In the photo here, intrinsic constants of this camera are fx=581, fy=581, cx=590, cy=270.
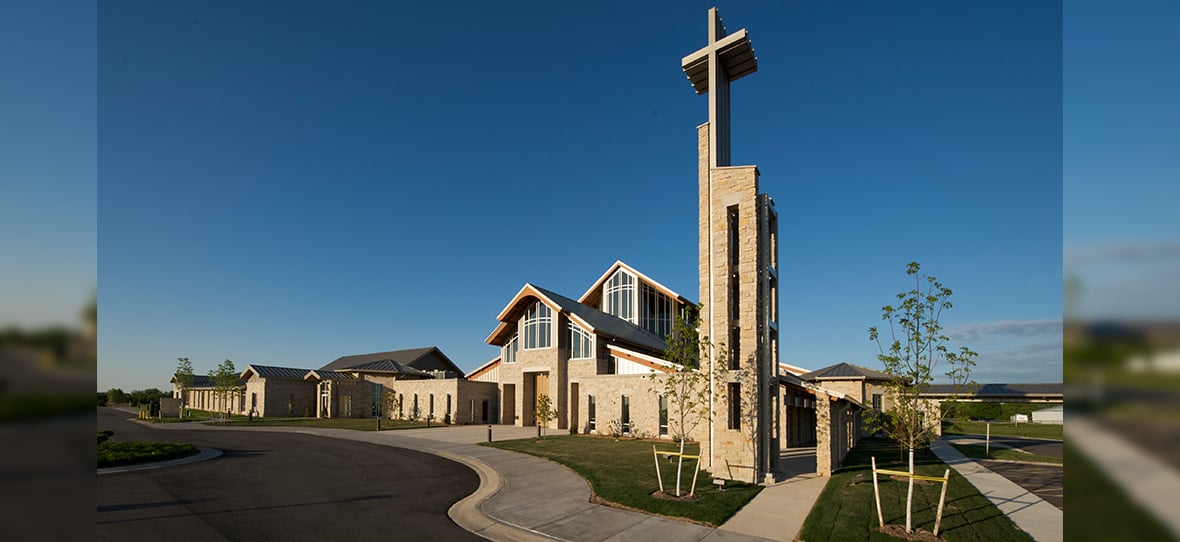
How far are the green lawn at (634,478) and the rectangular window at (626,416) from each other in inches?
159

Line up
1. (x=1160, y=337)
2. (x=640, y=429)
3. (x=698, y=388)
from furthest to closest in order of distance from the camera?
(x=640, y=429), (x=698, y=388), (x=1160, y=337)

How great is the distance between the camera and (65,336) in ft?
4.64

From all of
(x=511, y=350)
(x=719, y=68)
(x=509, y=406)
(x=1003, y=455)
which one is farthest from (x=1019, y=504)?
(x=509, y=406)

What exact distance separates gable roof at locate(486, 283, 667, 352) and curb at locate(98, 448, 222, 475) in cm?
1909

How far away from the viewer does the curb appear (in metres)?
18.0

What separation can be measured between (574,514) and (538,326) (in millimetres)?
26013

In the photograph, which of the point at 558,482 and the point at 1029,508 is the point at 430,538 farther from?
the point at 1029,508

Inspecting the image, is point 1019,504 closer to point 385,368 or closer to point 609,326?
point 609,326

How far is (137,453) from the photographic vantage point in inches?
794

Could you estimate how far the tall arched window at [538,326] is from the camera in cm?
3784

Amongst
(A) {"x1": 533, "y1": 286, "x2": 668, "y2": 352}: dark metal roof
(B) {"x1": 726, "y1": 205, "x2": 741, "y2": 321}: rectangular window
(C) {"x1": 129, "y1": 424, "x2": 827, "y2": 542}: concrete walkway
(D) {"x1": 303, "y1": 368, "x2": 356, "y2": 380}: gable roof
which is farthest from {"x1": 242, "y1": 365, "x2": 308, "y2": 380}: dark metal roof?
(B) {"x1": 726, "y1": 205, "x2": 741, "y2": 321}: rectangular window

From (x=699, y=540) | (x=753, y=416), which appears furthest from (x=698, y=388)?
(x=699, y=540)

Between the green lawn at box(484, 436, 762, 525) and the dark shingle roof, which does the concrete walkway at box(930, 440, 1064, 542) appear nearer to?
the green lawn at box(484, 436, 762, 525)

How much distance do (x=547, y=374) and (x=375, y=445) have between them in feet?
47.4
